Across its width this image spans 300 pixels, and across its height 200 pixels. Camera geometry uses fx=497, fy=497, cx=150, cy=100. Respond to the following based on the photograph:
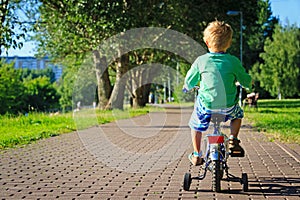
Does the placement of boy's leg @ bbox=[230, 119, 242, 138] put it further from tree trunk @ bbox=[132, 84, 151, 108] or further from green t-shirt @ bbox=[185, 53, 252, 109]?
tree trunk @ bbox=[132, 84, 151, 108]

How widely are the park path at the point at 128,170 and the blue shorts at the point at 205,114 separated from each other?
2.48 feet

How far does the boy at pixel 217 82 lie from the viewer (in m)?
5.36

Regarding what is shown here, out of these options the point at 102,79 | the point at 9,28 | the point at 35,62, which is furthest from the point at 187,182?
the point at 35,62

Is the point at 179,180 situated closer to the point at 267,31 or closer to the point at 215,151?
the point at 215,151

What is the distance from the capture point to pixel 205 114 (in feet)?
17.8

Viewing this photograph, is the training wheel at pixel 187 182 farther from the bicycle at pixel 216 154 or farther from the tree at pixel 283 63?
the tree at pixel 283 63

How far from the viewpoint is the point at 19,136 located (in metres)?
11.7

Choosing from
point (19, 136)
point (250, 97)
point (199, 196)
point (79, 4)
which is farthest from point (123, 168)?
point (250, 97)

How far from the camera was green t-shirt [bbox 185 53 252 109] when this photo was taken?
5.34 metres

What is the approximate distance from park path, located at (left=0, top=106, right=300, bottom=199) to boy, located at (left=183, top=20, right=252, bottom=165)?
25.3 inches

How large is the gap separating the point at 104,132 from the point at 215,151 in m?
8.99

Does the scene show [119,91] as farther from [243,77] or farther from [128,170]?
[243,77]

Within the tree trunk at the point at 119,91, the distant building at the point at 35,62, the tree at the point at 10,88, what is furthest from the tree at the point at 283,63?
the tree trunk at the point at 119,91

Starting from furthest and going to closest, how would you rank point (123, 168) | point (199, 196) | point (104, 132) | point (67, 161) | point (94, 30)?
point (94, 30), point (104, 132), point (67, 161), point (123, 168), point (199, 196)
